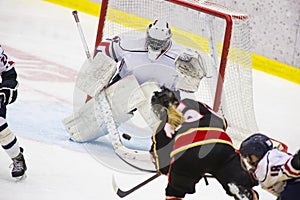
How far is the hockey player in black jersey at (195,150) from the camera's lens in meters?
2.11

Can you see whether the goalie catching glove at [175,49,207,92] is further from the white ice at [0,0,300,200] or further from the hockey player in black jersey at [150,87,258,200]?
the hockey player in black jersey at [150,87,258,200]

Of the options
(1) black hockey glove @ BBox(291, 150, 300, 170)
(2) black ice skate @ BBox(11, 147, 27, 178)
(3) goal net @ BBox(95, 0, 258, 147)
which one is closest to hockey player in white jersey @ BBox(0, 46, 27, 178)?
(2) black ice skate @ BBox(11, 147, 27, 178)

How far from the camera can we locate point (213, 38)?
364cm

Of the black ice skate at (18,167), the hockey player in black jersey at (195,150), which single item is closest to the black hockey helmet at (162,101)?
the hockey player in black jersey at (195,150)

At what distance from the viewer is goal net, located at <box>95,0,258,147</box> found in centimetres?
338

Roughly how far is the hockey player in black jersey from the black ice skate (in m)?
0.99

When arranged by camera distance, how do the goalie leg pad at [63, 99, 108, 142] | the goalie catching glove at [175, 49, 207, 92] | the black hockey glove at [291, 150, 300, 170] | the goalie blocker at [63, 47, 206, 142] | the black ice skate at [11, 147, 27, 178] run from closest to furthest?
the black hockey glove at [291, 150, 300, 170] < the goalie catching glove at [175, 49, 207, 92] < the black ice skate at [11, 147, 27, 178] < the goalie blocker at [63, 47, 206, 142] < the goalie leg pad at [63, 99, 108, 142]

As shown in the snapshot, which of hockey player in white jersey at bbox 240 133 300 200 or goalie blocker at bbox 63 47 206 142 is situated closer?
hockey player in white jersey at bbox 240 133 300 200

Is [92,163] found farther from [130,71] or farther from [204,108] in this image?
[204,108]

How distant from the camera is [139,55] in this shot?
3203 millimetres

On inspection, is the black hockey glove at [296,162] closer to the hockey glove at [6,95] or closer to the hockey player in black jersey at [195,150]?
the hockey player in black jersey at [195,150]

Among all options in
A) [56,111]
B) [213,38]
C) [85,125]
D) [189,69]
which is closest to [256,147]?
[189,69]

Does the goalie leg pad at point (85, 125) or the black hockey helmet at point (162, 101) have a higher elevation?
the black hockey helmet at point (162, 101)

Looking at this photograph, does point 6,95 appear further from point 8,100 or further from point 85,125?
point 85,125
